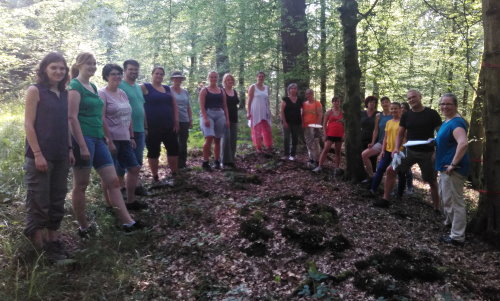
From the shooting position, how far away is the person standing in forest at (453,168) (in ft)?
16.1

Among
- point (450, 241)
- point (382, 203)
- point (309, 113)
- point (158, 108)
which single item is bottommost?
point (450, 241)

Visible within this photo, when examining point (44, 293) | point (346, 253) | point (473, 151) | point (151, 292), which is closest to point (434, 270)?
point (346, 253)

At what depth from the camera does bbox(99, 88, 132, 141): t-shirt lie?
5129 mm

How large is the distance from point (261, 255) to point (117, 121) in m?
2.88

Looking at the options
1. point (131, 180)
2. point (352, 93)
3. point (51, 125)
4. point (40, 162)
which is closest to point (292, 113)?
point (352, 93)

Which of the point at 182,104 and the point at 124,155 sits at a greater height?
the point at 182,104

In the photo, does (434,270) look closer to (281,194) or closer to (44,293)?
(281,194)

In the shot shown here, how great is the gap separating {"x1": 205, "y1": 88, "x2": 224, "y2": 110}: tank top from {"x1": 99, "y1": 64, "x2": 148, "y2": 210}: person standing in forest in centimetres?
245

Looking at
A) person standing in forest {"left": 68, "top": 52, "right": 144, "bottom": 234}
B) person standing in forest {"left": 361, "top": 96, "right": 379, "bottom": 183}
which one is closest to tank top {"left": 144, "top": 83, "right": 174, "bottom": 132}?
person standing in forest {"left": 68, "top": 52, "right": 144, "bottom": 234}

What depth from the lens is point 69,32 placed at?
16750mm

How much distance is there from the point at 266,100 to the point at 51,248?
6270 millimetres

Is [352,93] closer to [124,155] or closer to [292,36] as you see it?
[292,36]

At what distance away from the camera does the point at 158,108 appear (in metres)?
6.79

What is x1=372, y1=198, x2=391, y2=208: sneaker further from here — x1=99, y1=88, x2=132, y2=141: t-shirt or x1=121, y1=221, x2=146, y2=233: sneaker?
x1=99, y1=88, x2=132, y2=141: t-shirt
